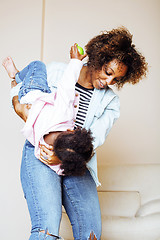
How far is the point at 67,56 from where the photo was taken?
2.80 metres

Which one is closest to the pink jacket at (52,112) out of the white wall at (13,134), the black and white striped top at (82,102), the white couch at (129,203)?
the black and white striped top at (82,102)

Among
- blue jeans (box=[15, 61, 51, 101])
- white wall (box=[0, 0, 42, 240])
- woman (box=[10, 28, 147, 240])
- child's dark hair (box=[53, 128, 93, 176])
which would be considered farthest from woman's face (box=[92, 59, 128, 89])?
white wall (box=[0, 0, 42, 240])

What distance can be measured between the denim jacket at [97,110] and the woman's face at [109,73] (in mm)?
78

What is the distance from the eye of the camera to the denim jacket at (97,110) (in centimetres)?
149

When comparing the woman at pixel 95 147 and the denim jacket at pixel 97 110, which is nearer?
the woman at pixel 95 147

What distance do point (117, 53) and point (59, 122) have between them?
1.51ft

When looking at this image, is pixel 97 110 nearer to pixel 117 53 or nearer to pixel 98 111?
pixel 98 111

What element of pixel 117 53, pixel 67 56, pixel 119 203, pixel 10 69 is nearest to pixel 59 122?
pixel 117 53

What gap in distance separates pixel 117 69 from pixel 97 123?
28 cm

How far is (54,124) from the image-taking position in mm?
1282

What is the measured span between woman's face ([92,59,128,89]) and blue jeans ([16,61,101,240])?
0.82 ft

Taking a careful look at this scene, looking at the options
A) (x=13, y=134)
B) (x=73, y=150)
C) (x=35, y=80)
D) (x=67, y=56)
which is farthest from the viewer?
(x=67, y=56)

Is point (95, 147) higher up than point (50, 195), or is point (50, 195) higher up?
point (95, 147)

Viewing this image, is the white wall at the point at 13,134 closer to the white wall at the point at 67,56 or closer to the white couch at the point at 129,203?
the white wall at the point at 67,56
